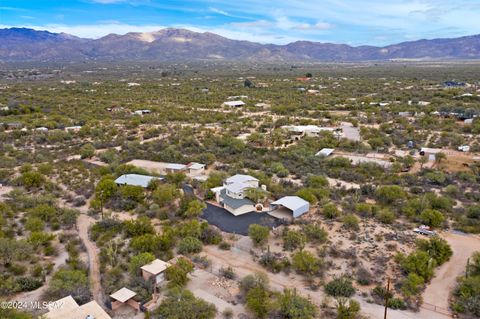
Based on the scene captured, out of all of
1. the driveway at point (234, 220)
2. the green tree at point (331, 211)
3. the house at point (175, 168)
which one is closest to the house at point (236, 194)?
the driveway at point (234, 220)

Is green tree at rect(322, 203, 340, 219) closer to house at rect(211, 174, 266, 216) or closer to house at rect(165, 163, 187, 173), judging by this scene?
house at rect(211, 174, 266, 216)

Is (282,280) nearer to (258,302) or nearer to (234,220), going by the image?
(258,302)

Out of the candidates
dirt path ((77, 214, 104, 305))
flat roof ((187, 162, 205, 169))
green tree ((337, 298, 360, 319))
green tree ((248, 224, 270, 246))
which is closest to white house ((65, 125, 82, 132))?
flat roof ((187, 162, 205, 169))

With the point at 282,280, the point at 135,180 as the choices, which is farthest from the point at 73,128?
the point at 282,280

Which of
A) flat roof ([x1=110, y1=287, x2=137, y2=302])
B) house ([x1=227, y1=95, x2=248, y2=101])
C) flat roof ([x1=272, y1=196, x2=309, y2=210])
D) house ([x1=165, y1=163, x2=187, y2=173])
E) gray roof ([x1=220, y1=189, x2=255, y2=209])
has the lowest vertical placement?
→ flat roof ([x1=110, y1=287, x2=137, y2=302])

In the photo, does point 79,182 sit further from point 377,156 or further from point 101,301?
point 377,156

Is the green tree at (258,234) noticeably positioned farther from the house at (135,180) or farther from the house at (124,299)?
the house at (135,180)

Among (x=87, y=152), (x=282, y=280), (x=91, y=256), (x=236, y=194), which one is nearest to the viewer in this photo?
(x=282, y=280)
